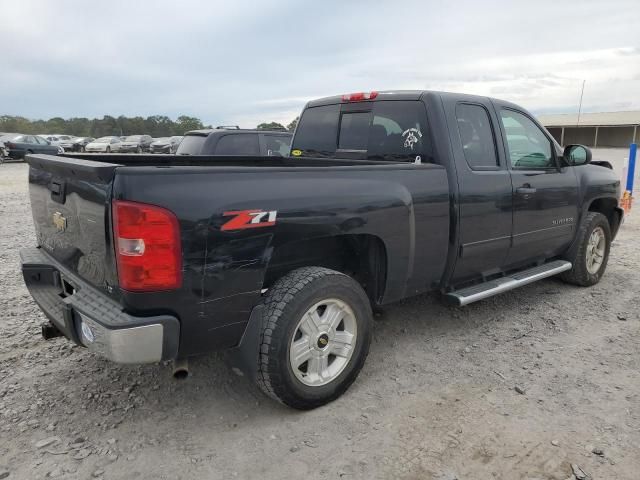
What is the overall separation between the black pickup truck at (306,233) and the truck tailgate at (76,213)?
0.6 inches

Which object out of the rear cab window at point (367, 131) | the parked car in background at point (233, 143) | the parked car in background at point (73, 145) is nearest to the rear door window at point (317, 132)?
the rear cab window at point (367, 131)

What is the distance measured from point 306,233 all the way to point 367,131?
1681 mm

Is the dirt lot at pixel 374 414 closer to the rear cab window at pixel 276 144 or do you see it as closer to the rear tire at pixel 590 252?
the rear tire at pixel 590 252

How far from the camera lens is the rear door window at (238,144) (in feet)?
27.5

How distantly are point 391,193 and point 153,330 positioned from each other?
1.69m

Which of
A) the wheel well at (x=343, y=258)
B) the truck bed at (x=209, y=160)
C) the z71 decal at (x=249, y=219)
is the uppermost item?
the truck bed at (x=209, y=160)

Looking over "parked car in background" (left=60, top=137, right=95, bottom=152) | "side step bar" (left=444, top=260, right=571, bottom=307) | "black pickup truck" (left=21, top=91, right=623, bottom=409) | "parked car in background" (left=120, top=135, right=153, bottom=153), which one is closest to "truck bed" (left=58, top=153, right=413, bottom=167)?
"black pickup truck" (left=21, top=91, right=623, bottom=409)

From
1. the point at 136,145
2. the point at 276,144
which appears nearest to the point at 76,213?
the point at 276,144

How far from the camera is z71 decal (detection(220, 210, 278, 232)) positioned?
8.13 ft

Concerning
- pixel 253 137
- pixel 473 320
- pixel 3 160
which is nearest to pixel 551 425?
pixel 473 320

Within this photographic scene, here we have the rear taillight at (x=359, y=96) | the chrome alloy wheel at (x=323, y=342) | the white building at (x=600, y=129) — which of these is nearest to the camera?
the chrome alloy wheel at (x=323, y=342)

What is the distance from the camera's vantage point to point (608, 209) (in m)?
5.64

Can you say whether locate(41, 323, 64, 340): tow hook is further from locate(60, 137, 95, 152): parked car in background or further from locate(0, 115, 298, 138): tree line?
locate(0, 115, 298, 138): tree line

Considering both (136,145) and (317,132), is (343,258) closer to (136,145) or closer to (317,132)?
(317,132)
